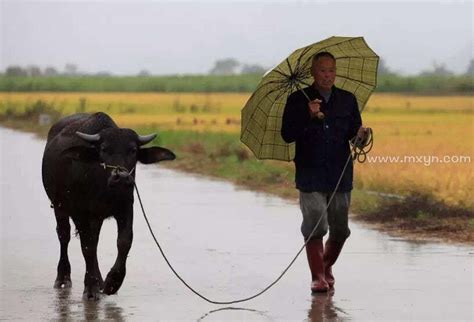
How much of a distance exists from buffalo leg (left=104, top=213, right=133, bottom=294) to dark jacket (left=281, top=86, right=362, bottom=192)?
1470 millimetres

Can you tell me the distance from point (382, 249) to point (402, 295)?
2.96 metres

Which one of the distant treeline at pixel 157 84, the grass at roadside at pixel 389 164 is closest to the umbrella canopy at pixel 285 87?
the grass at roadside at pixel 389 164

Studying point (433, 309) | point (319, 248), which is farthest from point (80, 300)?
point (433, 309)

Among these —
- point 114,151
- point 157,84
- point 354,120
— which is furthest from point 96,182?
point 157,84

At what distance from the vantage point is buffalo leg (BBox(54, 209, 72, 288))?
465 inches

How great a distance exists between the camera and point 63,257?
12.0 metres

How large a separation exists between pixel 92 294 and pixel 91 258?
395 mm

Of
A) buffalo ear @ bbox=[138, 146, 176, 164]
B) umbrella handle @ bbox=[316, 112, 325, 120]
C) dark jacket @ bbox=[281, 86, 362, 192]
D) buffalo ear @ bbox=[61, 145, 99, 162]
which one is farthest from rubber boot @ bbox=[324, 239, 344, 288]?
buffalo ear @ bbox=[61, 145, 99, 162]

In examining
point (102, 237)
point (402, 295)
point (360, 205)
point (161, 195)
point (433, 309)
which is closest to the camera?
point (433, 309)

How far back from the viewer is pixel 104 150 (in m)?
11.0

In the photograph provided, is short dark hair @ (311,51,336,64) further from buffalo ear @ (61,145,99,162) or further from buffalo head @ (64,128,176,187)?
buffalo ear @ (61,145,99,162)

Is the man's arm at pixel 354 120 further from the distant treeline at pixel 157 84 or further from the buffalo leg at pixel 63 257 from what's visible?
the distant treeline at pixel 157 84

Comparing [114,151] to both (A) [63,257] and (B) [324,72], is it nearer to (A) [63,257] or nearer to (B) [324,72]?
(A) [63,257]

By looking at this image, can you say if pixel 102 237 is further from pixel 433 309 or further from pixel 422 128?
Answer: pixel 422 128
